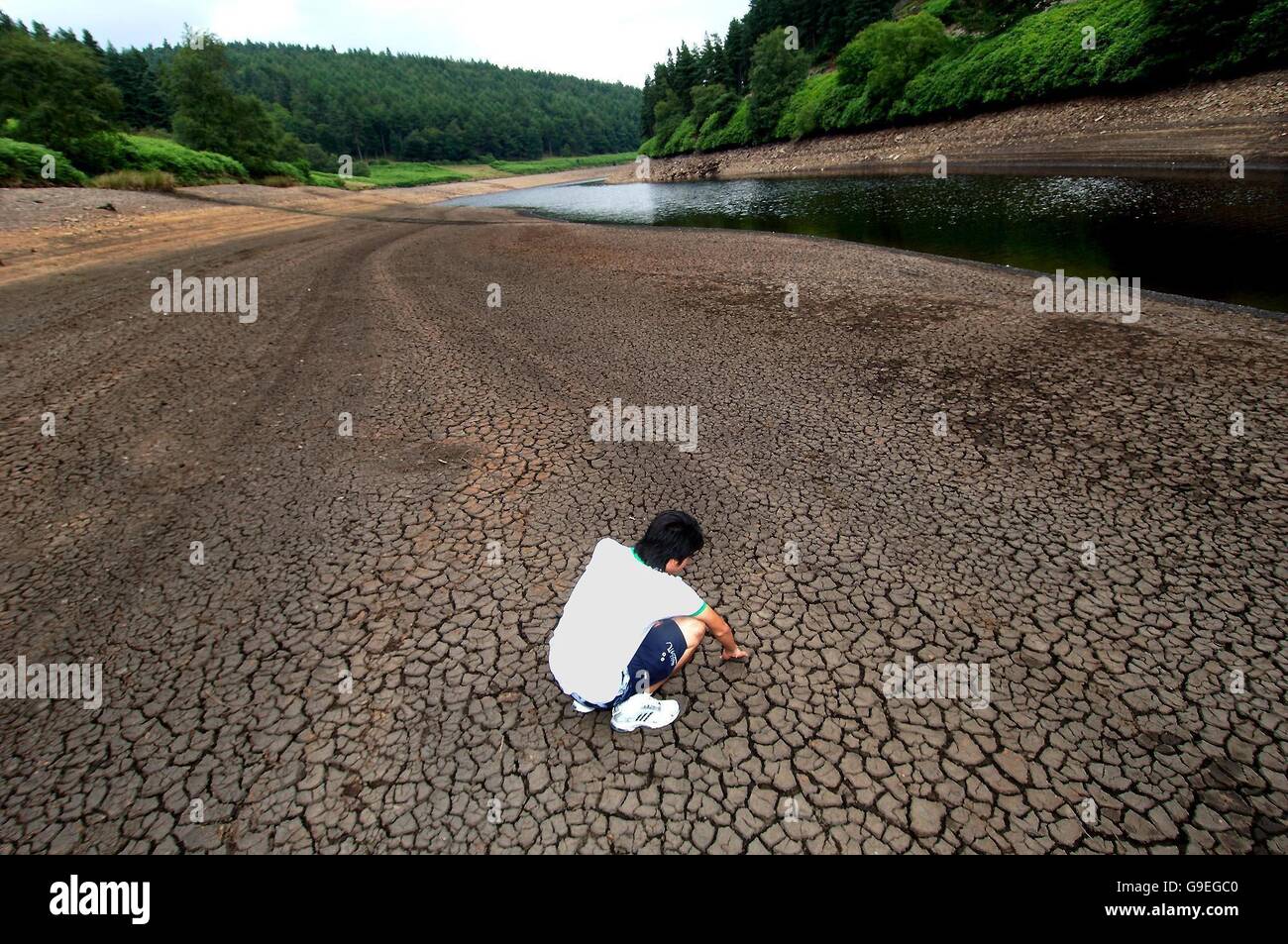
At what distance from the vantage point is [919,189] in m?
35.3

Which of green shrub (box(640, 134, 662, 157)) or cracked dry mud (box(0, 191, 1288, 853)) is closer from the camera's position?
cracked dry mud (box(0, 191, 1288, 853))

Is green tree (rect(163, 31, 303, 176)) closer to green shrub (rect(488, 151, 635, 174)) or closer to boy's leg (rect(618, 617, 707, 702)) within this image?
boy's leg (rect(618, 617, 707, 702))

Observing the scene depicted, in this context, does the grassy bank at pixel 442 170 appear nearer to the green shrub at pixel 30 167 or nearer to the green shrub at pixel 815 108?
the green shrub at pixel 30 167

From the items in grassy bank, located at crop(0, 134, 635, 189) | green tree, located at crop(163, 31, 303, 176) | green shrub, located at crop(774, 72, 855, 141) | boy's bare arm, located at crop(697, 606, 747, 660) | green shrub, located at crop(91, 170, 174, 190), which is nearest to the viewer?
boy's bare arm, located at crop(697, 606, 747, 660)

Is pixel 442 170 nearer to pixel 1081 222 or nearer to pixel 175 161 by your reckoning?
pixel 175 161

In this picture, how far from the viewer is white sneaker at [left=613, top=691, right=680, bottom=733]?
3.96m

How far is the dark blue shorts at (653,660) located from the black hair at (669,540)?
472mm

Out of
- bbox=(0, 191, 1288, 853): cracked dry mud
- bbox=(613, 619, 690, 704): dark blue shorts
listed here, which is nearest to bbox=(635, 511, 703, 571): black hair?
bbox=(613, 619, 690, 704): dark blue shorts

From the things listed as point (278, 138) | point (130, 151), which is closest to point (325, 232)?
point (130, 151)

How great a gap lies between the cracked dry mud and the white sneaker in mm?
155

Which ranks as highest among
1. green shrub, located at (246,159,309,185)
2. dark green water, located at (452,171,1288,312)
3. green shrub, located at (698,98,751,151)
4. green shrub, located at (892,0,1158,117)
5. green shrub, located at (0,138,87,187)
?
green shrub, located at (698,98,751,151)

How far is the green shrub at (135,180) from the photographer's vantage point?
32.8 metres

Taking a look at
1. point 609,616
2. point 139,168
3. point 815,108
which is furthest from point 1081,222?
point 815,108

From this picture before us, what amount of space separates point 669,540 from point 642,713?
1259 millimetres
